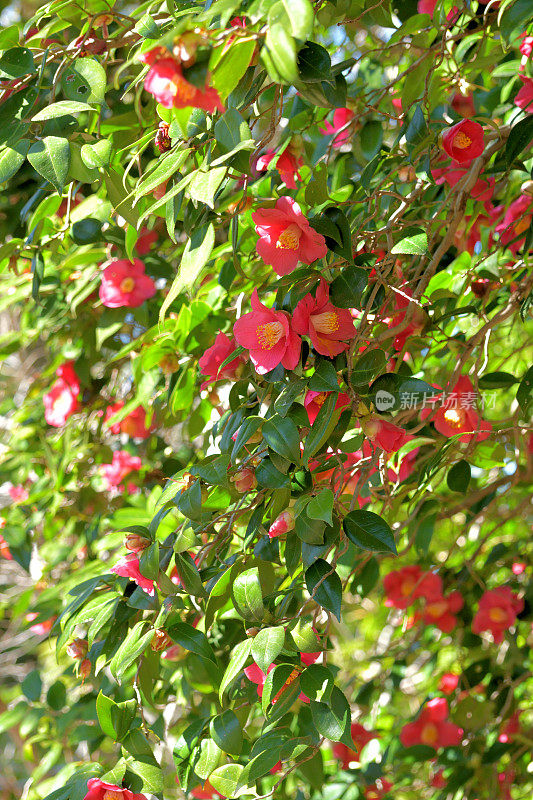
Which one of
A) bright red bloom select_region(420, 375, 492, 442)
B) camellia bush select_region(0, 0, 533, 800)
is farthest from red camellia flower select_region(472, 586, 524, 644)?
bright red bloom select_region(420, 375, 492, 442)

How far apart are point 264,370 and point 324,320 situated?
68 millimetres

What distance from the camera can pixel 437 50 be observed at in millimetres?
880

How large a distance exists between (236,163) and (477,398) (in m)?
0.48

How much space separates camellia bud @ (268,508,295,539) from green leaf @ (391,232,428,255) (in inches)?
10.5

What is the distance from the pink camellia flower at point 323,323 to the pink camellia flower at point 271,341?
11 mm

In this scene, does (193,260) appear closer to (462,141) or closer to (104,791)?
(462,141)

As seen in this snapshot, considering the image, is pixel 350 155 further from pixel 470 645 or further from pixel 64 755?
pixel 64 755

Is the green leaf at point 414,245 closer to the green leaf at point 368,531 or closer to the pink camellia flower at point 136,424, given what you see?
the green leaf at point 368,531

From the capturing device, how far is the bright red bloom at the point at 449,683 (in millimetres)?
1554

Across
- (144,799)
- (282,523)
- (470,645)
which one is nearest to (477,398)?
(282,523)

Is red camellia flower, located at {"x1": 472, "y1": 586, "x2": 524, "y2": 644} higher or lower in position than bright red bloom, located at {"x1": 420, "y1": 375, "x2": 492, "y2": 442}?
lower

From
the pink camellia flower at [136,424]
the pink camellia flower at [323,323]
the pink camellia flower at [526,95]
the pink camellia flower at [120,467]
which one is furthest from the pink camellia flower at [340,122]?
the pink camellia flower at [120,467]

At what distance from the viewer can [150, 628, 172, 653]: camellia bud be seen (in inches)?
28.5

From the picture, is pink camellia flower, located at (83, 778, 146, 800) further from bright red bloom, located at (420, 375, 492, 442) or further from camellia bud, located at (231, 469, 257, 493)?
bright red bloom, located at (420, 375, 492, 442)
